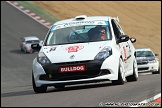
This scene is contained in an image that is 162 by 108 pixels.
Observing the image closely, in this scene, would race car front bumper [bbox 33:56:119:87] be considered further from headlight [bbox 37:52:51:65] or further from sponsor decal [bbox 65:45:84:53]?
sponsor decal [bbox 65:45:84:53]

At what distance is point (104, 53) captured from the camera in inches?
495

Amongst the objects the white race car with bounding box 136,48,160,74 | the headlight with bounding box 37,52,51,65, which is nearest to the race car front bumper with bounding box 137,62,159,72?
the white race car with bounding box 136,48,160,74

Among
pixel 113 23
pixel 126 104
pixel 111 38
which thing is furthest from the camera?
pixel 113 23

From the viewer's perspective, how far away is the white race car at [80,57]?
40.5 ft

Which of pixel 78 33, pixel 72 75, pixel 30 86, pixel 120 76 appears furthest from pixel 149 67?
pixel 72 75

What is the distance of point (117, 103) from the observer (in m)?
8.98

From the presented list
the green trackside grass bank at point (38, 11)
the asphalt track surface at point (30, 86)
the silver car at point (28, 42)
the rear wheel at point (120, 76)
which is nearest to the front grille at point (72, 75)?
the asphalt track surface at point (30, 86)

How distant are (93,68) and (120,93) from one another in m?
1.64

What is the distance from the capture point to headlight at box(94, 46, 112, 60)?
12.5 m

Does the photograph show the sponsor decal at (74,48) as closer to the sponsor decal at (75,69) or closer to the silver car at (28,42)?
the sponsor decal at (75,69)

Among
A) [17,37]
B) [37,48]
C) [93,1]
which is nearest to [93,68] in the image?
[37,48]

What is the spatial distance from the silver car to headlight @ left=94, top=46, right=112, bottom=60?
27.9 meters

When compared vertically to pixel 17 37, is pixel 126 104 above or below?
above

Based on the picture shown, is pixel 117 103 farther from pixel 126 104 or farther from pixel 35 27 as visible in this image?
pixel 35 27
